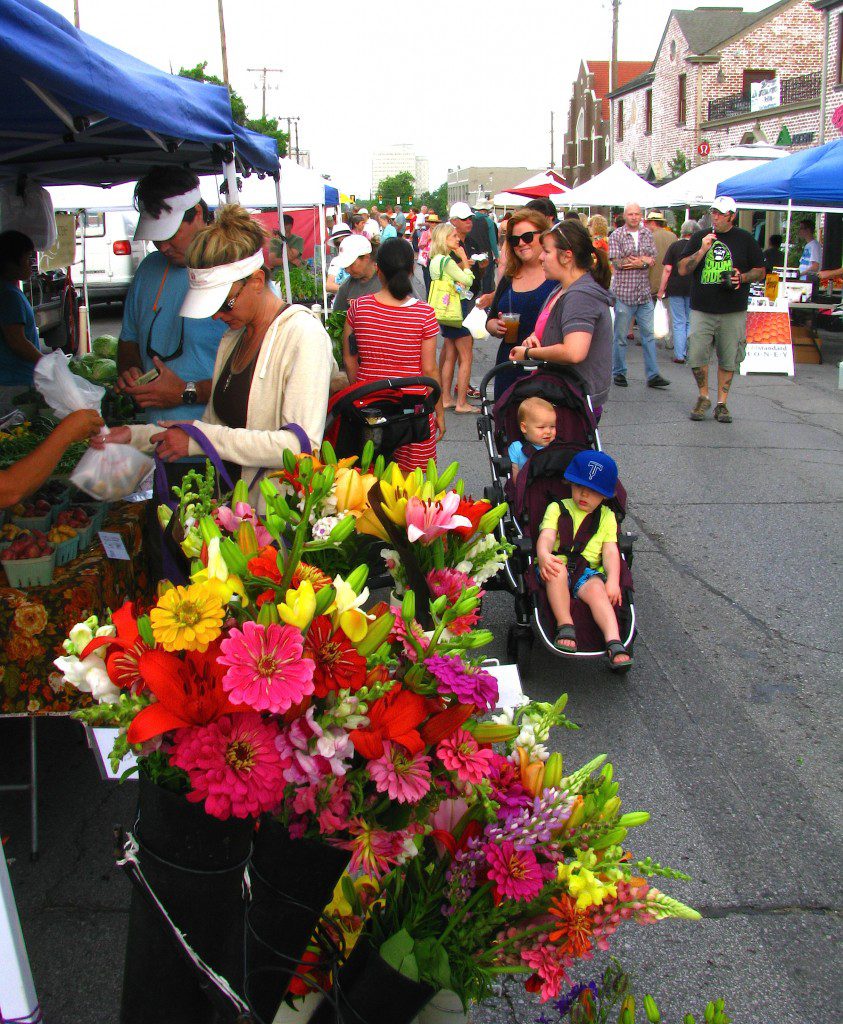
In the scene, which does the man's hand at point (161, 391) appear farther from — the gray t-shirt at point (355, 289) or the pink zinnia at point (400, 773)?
the gray t-shirt at point (355, 289)

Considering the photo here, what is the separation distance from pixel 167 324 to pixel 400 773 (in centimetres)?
308

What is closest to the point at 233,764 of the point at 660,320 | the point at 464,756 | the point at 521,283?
the point at 464,756

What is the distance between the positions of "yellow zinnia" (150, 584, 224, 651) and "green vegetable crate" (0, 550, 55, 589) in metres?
1.72

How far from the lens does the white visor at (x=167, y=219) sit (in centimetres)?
426

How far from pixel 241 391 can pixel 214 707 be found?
71.7 inches

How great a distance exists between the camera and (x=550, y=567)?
4.43 m

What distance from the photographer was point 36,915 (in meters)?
3.00

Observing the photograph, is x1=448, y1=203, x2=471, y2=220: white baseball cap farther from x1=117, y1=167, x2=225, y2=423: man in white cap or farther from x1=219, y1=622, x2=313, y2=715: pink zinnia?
x1=219, y1=622, x2=313, y2=715: pink zinnia

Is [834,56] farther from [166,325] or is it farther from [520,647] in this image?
[166,325]

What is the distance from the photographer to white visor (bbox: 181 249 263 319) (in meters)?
2.96

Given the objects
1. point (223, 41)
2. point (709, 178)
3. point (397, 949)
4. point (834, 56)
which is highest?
point (223, 41)

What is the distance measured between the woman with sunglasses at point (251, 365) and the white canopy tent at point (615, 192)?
1545cm

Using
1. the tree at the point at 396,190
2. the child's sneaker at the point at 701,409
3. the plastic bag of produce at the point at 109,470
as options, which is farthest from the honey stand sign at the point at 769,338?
the tree at the point at 396,190

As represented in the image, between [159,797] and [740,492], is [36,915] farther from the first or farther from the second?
[740,492]
